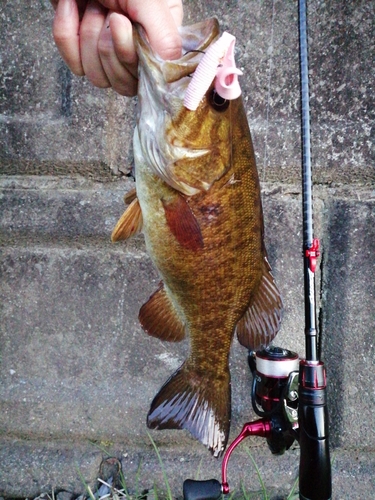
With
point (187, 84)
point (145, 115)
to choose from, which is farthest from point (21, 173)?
point (187, 84)

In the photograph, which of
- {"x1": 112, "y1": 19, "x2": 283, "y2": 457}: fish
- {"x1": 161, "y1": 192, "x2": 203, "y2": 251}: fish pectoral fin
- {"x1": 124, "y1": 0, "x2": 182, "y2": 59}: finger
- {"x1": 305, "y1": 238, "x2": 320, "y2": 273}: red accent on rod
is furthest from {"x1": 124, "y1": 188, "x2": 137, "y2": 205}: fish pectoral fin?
{"x1": 305, "y1": 238, "x2": 320, "y2": 273}: red accent on rod

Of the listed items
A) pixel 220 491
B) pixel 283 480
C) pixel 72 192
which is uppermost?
pixel 72 192

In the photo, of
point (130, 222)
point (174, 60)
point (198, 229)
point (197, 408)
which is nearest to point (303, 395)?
point (197, 408)

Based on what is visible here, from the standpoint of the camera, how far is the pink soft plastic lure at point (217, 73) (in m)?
0.93

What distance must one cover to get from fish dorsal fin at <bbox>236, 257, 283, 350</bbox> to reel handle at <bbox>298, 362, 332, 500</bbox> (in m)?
0.19

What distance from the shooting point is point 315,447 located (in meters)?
1.15

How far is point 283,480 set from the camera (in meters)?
1.93

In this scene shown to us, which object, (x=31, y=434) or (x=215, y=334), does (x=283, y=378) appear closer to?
(x=215, y=334)

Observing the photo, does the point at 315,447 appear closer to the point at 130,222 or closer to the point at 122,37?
the point at 130,222

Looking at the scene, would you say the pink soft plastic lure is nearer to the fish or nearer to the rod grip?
the fish

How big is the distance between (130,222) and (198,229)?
202 mm

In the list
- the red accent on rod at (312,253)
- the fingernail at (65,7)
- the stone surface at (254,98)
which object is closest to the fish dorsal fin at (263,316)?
the red accent on rod at (312,253)

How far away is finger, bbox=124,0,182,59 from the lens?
105 cm

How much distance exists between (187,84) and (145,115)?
0.45 ft
